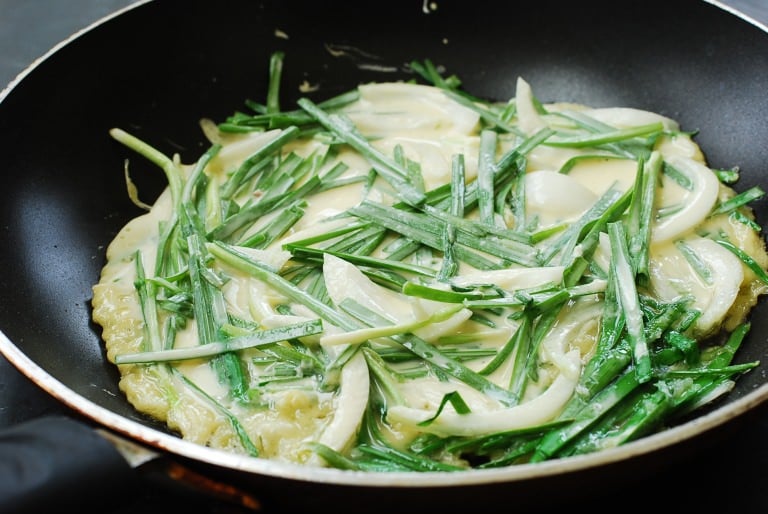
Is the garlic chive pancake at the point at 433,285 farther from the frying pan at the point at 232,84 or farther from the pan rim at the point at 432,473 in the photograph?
the pan rim at the point at 432,473

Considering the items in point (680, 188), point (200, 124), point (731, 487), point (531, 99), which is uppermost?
point (531, 99)

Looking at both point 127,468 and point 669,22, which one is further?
point 669,22

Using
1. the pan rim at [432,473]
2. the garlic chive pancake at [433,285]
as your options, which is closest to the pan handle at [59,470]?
the pan rim at [432,473]

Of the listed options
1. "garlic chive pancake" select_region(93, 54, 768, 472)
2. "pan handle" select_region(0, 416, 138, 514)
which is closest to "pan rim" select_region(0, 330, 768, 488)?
"pan handle" select_region(0, 416, 138, 514)

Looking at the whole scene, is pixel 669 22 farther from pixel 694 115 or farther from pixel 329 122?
pixel 329 122

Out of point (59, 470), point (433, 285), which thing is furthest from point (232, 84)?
point (59, 470)

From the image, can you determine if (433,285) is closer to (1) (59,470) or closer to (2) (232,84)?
(1) (59,470)

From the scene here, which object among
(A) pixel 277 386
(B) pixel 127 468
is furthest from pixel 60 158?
(B) pixel 127 468
